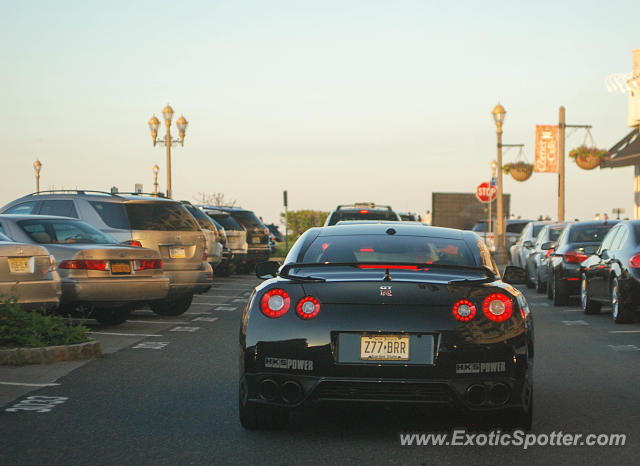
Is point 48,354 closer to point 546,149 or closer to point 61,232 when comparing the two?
point 61,232

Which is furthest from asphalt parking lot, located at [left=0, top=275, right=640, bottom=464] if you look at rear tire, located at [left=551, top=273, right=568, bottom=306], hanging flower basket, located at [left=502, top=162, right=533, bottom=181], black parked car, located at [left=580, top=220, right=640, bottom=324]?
hanging flower basket, located at [left=502, top=162, right=533, bottom=181]

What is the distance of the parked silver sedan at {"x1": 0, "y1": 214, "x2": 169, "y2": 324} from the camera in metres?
12.6

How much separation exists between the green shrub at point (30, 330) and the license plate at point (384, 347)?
5.01 meters

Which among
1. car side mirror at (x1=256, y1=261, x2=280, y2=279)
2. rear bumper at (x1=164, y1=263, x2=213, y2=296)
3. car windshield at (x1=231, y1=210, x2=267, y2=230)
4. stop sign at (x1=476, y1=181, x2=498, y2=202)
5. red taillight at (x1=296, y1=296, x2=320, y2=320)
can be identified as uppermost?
stop sign at (x1=476, y1=181, x2=498, y2=202)

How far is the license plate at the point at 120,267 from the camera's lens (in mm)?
12891

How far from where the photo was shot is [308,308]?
6238 mm

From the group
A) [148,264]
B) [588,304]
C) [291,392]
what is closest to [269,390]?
[291,392]

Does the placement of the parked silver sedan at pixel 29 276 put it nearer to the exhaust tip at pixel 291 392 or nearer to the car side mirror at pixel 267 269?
the car side mirror at pixel 267 269

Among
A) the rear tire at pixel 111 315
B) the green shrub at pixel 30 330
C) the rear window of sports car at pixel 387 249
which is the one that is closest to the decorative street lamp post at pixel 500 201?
the rear tire at pixel 111 315

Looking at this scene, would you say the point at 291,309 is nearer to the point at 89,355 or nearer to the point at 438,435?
the point at 438,435

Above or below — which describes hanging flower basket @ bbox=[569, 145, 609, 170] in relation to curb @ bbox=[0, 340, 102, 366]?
above

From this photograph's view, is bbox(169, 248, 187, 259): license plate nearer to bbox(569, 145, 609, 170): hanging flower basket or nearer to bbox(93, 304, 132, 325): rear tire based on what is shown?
bbox(93, 304, 132, 325): rear tire

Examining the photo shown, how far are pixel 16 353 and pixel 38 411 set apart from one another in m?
2.56

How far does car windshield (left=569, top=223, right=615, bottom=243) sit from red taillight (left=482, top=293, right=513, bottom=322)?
12.6 meters
